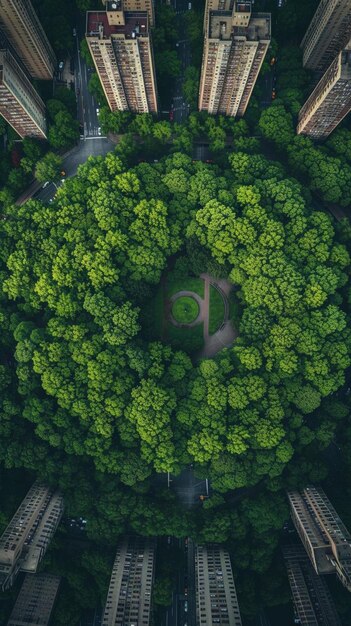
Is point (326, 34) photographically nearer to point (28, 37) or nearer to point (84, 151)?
point (84, 151)

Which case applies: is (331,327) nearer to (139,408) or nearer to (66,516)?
(139,408)

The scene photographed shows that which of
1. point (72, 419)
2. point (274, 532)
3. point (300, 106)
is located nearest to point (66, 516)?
point (72, 419)

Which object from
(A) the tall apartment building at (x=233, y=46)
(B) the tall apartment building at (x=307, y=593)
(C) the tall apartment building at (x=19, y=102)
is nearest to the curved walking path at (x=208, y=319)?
(A) the tall apartment building at (x=233, y=46)

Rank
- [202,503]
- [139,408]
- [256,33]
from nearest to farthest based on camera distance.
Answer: [256,33]
[139,408]
[202,503]

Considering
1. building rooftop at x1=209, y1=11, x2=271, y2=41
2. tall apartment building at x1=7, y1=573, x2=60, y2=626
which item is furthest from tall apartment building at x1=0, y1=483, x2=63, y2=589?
building rooftop at x1=209, y1=11, x2=271, y2=41

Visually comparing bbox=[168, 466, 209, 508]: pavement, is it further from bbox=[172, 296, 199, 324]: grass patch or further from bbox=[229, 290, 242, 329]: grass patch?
bbox=[229, 290, 242, 329]: grass patch

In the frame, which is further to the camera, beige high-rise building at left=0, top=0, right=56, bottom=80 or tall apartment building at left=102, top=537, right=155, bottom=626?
beige high-rise building at left=0, top=0, right=56, bottom=80

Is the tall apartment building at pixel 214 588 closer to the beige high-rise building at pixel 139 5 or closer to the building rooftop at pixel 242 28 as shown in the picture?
the building rooftop at pixel 242 28

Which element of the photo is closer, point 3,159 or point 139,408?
point 139,408
